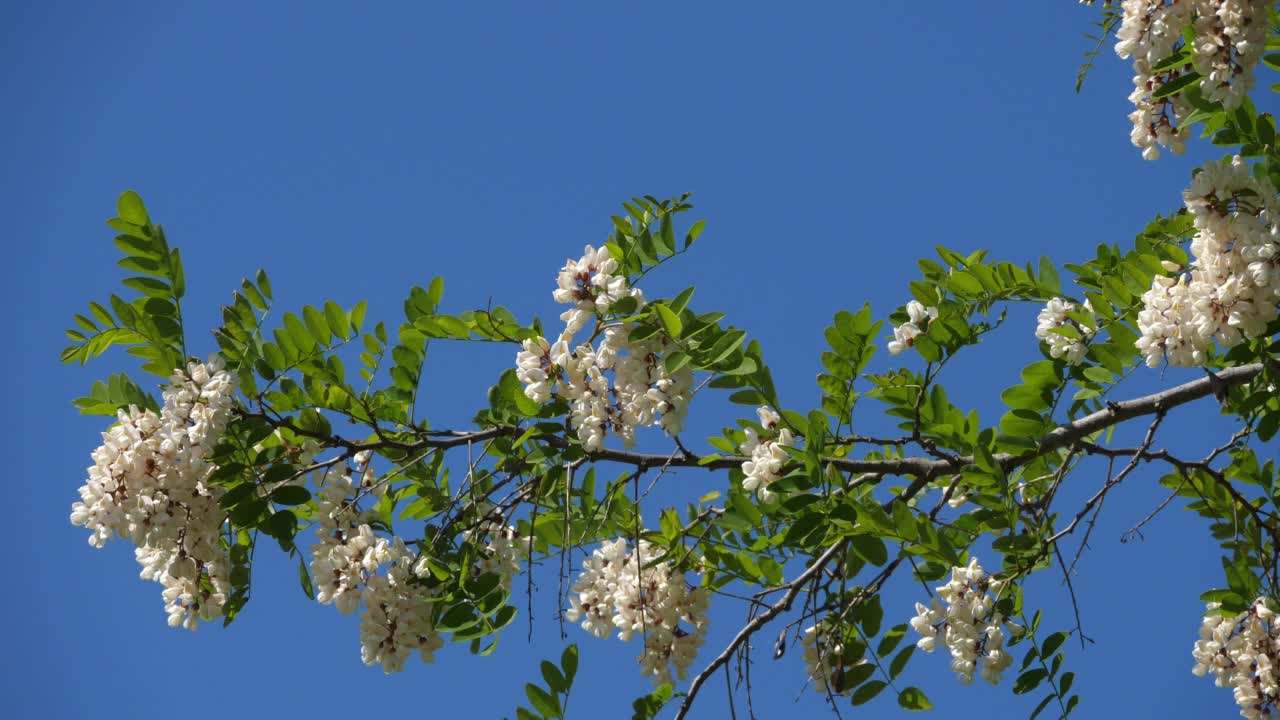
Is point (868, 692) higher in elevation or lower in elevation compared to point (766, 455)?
lower

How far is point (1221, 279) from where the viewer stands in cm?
271

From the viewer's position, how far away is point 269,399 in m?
3.14

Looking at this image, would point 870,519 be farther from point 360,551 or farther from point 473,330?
point 360,551

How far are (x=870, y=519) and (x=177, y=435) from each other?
4.98 feet

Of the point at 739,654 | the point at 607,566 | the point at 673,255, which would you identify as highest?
the point at 673,255

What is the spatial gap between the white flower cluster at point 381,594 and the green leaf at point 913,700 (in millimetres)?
1150

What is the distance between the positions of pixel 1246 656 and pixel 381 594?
7.81 ft

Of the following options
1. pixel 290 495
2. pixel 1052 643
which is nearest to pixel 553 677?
pixel 290 495

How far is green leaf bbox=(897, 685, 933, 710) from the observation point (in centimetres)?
324

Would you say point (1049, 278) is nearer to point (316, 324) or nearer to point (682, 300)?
point (682, 300)

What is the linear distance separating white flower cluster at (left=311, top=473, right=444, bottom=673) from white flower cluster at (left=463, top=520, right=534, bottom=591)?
18 centimetres

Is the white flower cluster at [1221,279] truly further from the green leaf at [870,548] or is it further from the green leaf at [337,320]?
the green leaf at [337,320]

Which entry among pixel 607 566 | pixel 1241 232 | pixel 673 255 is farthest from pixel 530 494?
pixel 1241 232

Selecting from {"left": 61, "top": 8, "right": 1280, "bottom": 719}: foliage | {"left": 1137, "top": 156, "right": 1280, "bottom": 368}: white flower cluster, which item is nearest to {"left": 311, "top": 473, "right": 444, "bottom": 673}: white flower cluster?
{"left": 61, "top": 8, "right": 1280, "bottom": 719}: foliage
